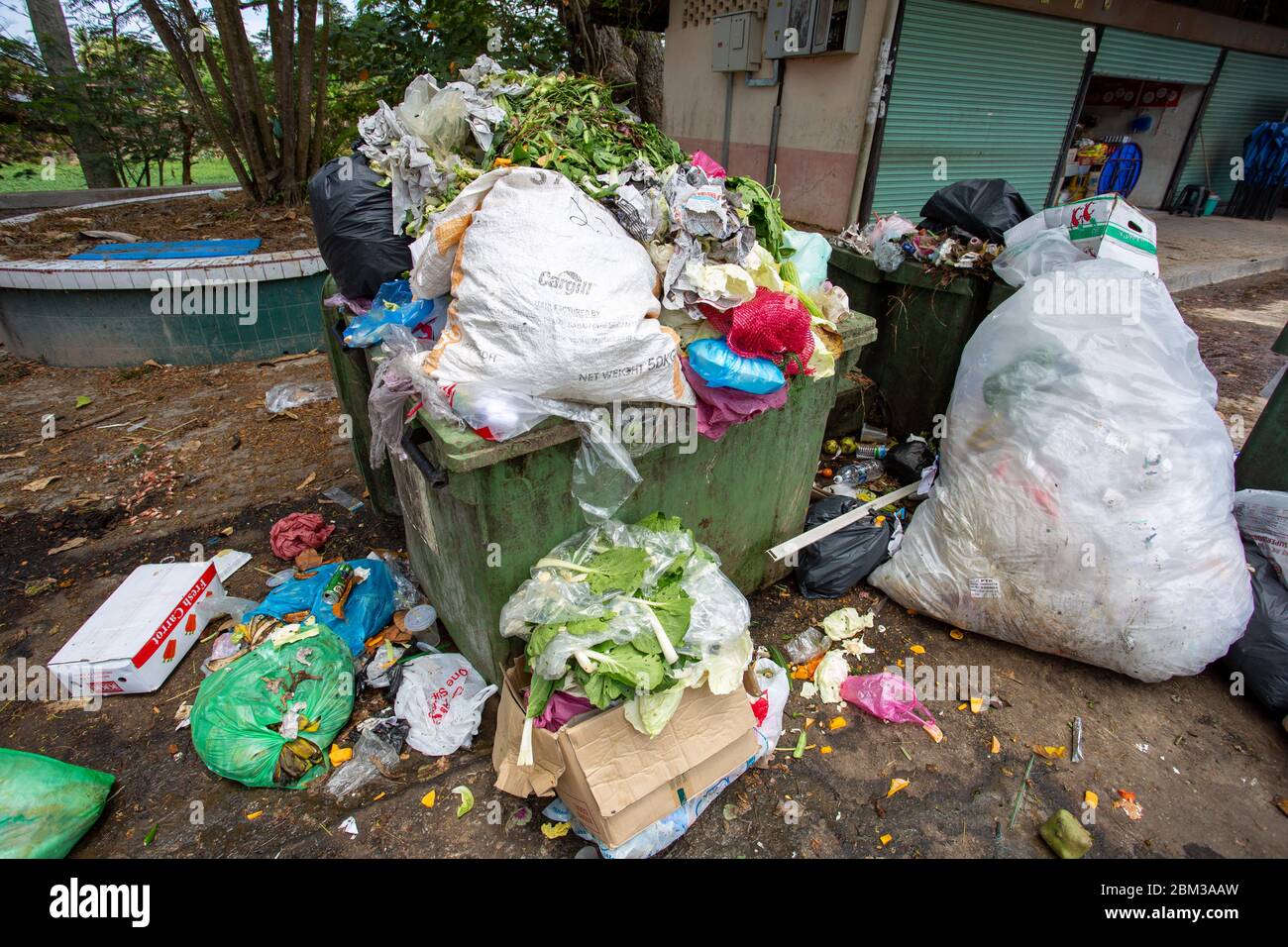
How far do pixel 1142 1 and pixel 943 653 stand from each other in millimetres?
10164

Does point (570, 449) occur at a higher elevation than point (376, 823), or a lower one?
higher

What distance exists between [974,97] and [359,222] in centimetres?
775

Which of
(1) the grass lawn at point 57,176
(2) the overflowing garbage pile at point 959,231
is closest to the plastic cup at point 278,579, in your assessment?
(2) the overflowing garbage pile at point 959,231

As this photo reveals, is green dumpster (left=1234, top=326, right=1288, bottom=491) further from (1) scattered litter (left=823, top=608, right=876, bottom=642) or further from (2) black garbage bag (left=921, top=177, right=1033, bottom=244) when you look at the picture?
(1) scattered litter (left=823, top=608, right=876, bottom=642)

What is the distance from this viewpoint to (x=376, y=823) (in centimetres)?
183

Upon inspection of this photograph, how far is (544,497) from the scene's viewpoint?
180 centimetres

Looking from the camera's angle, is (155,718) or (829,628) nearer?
(155,718)

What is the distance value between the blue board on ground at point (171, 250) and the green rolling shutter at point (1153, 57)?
400 inches

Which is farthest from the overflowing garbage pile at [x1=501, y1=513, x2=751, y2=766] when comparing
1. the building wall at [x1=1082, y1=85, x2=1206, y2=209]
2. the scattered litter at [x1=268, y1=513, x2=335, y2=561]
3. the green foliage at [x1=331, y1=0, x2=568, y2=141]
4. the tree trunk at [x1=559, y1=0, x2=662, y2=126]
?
the building wall at [x1=1082, y1=85, x2=1206, y2=209]

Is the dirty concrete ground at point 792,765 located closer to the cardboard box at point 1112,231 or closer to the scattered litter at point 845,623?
the scattered litter at point 845,623

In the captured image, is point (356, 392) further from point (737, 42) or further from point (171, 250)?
point (737, 42)

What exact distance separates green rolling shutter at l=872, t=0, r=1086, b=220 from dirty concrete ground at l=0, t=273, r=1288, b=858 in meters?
6.18

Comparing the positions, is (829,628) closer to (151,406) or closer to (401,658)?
(401,658)
